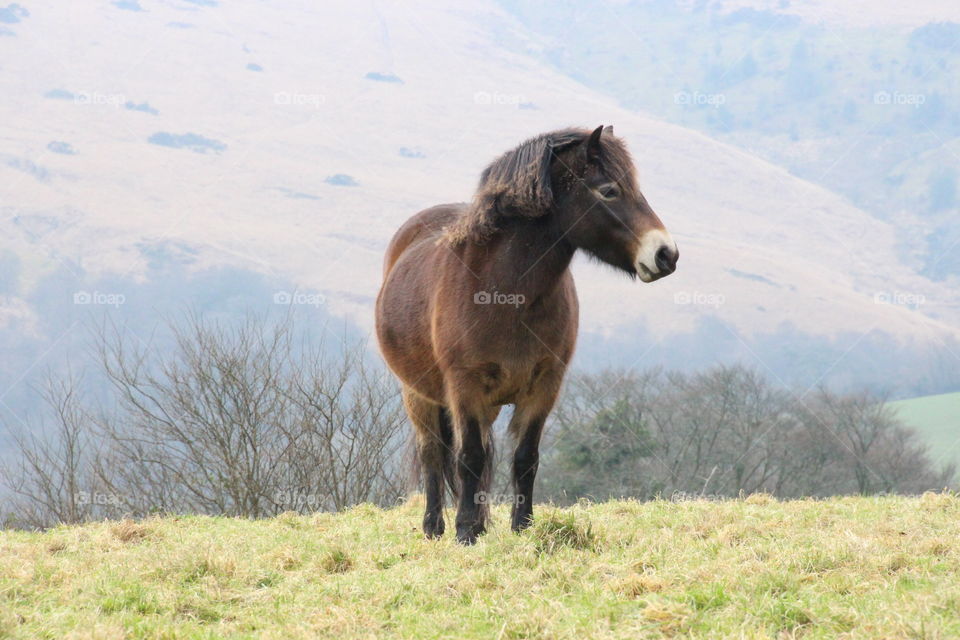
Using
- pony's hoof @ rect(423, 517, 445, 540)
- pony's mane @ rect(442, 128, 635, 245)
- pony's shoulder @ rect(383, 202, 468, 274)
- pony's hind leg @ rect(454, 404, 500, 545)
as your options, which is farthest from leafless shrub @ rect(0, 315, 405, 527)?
pony's mane @ rect(442, 128, 635, 245)

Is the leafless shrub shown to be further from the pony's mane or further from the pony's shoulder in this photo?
the pony's mane

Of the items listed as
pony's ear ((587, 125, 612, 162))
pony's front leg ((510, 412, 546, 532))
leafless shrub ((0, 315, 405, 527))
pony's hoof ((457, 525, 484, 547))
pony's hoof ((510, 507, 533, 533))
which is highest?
pony's ear ((587, 125, 612, 162))

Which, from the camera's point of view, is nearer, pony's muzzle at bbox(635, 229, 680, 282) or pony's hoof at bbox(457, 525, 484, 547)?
pony's muzzle at bbox(635, 229, 680, 282)

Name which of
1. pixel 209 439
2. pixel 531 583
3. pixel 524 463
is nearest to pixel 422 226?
pixel 524 463

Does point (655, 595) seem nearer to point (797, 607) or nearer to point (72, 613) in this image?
point (797, 607)

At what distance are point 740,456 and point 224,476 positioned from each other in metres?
30.1

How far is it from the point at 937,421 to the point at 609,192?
6381cm

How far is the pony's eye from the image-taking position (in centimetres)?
552

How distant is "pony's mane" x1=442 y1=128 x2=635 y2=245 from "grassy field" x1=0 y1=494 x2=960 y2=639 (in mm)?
1997

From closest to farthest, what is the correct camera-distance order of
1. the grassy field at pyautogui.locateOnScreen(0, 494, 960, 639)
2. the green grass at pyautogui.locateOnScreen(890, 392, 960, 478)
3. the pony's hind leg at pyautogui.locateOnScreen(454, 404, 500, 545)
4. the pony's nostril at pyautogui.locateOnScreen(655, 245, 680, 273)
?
1. the grassy field at pyautogui.locateOnScreen(0, 494, 960, 639)
2. the pony's nostril at pyautogui.locateOnScreen(655, 245, 680, 273)
3. the pony's hind leg at pyautogui.locateOnScreen(454, 404, 500, 545)
4. the green grass at pyautogui.locateOnScreen(890, 392, 960, 478)

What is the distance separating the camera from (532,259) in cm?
579

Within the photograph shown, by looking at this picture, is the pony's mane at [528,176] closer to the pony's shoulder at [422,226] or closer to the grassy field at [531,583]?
the pony's shoulder at [422,226]

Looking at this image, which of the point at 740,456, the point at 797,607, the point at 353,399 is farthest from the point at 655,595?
the point at 740,456

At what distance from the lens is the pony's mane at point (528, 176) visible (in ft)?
18.5
